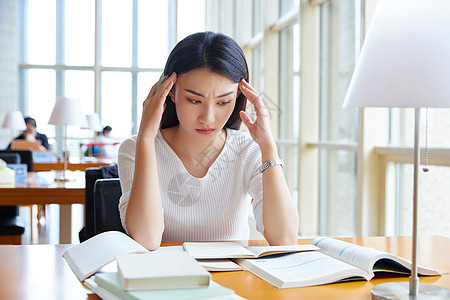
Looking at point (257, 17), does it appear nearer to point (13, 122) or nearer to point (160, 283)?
point (13, 122)

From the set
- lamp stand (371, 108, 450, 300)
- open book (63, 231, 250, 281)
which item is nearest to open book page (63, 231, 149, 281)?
open book (63, 231, 250, 281)

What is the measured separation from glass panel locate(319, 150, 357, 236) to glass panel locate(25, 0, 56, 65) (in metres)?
6.34

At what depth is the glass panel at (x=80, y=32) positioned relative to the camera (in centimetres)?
914

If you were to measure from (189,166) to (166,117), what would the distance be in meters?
0.18

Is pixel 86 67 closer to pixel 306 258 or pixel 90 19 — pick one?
pixel 90 19

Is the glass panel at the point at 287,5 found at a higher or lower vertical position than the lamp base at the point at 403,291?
higher

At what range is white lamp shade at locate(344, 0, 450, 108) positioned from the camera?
0.84 metres

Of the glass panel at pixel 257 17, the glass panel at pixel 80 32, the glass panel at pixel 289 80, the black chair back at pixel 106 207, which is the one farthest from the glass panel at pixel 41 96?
the black chair back at pixel 106 207

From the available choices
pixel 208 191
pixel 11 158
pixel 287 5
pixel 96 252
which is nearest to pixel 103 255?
pixel 96 252

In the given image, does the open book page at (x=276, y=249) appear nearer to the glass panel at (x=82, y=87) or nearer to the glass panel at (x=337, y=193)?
the glass panel at (x=337, y=193)

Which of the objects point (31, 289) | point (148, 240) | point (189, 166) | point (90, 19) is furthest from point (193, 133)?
point (90, 19)

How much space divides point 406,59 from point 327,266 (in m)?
0.44

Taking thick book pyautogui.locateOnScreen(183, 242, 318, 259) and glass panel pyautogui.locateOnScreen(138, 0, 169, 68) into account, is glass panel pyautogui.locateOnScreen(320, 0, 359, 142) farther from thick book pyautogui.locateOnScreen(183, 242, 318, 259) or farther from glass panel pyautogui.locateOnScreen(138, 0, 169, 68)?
glass panel pyautogui.locateOnScreen(138, 0, 169, 68)

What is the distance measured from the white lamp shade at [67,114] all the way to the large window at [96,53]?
5.42m
